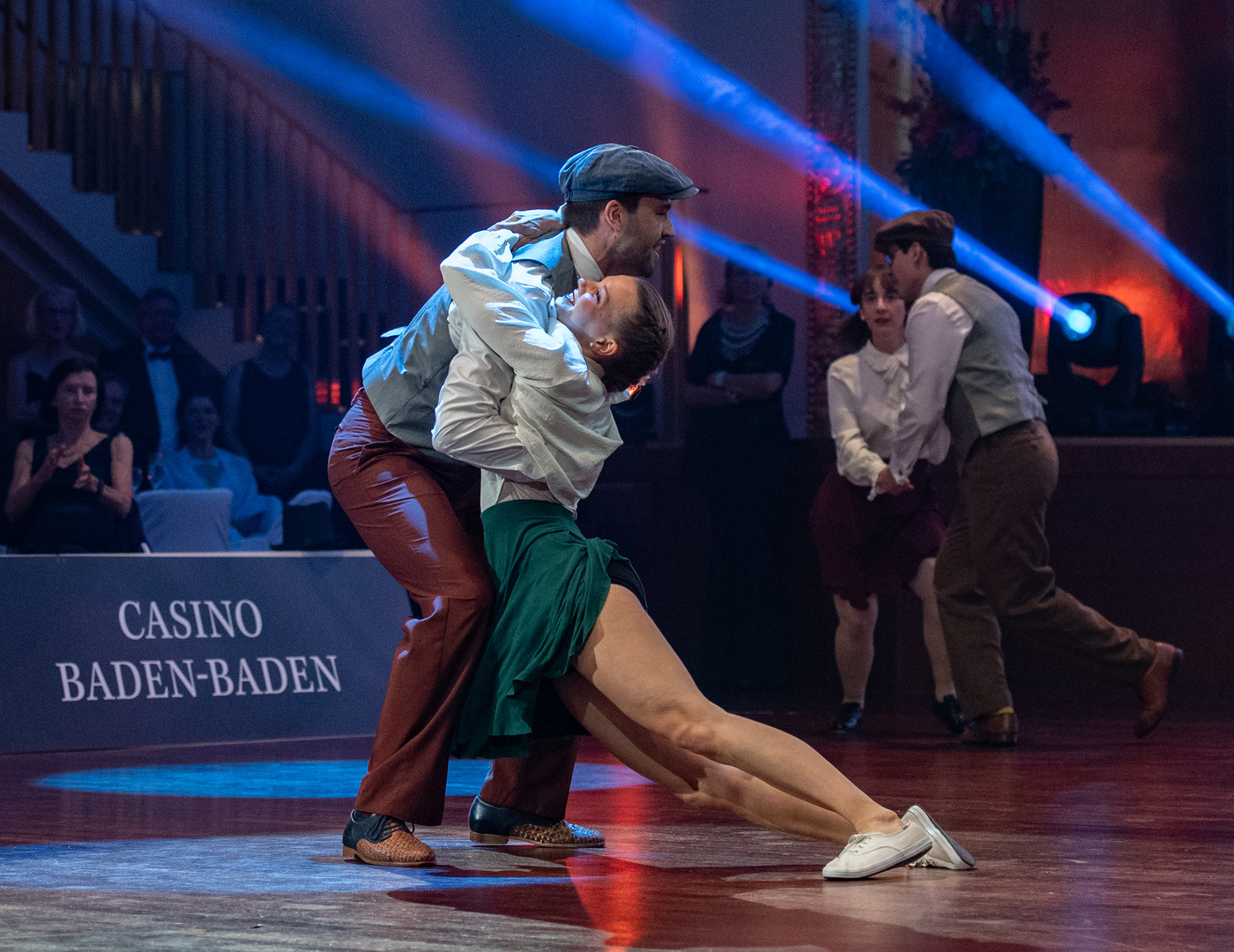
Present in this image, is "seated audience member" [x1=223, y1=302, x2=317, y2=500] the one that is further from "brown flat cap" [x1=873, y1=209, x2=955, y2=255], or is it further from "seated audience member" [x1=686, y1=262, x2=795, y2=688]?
"brown flat cap" [x1=873, y1=209, x2=955, y2=255]

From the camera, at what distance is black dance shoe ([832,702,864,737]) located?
523 centimetres

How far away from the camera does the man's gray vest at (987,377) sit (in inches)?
192

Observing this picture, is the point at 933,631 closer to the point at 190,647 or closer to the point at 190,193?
the point at 190,647

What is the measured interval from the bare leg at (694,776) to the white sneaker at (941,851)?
0.13 m

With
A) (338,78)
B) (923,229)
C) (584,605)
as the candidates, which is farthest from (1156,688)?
(338,78)

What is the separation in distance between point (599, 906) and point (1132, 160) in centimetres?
685

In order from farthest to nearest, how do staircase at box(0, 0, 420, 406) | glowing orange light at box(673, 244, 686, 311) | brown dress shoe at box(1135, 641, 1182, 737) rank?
staircase at box(0, 0, 420, 406) → glowing orange light at box(673, 244, 686, 311) → brown dress shoe at box(1135, 641, 1182, 737)

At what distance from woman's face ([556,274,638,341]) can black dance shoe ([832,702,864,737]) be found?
2.69 meters

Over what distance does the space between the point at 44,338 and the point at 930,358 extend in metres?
3.55

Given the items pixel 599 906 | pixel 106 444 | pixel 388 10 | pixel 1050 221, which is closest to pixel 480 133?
pixel 388 10

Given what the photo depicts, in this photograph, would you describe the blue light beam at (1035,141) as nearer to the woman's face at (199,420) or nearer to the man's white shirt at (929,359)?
the man's white shirt at (929,359)

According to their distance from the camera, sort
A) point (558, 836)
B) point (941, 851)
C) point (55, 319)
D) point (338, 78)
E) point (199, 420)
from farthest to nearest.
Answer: point (338, 78)
point (199, 420)
point (55, 319)
point (558, 836)
point (941, 851)

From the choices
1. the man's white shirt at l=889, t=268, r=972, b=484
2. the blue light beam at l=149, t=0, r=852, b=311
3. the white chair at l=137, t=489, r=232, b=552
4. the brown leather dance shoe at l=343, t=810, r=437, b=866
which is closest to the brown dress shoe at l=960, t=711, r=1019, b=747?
the man's white shirt at l=889, t=268, r=972, b=484

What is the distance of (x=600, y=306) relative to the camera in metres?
2.79
